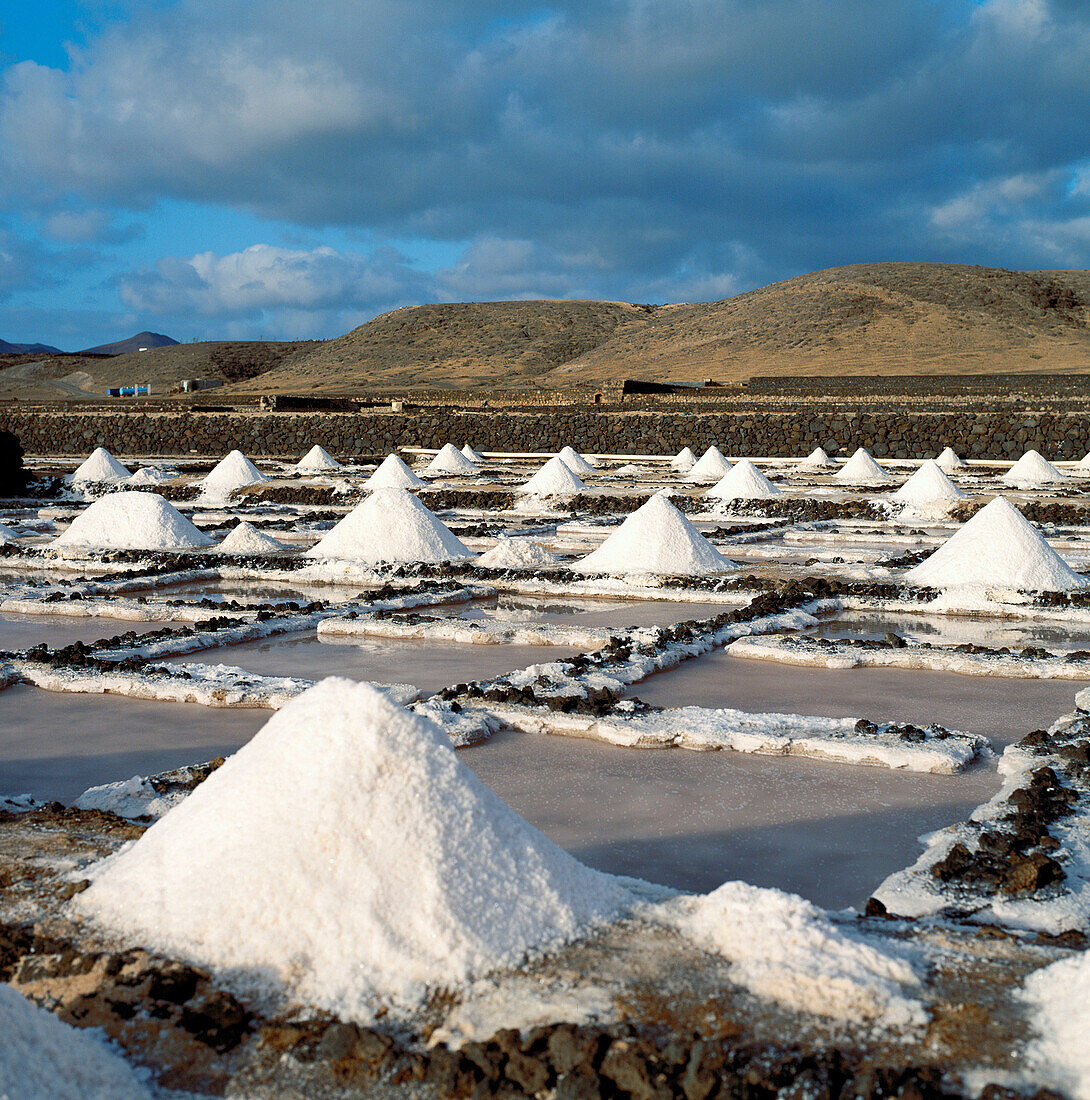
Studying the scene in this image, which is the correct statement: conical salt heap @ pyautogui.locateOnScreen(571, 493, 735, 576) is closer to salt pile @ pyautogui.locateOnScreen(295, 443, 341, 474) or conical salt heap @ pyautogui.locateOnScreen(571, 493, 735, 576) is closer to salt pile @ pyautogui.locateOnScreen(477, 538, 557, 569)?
salt pile @ pyautogui.locateOnScreen(477, 538, 557, 569)

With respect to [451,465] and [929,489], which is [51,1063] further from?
[451,465]

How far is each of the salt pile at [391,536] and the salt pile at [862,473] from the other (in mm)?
9027

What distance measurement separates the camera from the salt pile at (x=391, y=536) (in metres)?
9.14

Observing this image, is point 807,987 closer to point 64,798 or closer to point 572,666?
point 64,798

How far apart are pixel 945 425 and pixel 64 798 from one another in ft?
64.1

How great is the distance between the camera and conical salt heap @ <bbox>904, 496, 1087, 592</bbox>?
24.3 ft

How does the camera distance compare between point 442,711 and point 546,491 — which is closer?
point 442,711

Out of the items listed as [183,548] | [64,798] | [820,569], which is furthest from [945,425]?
[64,798]

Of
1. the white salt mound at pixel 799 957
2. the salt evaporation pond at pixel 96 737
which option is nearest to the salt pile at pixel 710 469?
the salt evaporation pond at pixel 96 737

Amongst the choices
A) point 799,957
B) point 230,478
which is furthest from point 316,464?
point 799,957

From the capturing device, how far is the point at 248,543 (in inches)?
399

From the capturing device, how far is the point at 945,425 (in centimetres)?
2083

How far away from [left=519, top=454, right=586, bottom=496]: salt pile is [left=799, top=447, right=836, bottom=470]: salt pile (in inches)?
241

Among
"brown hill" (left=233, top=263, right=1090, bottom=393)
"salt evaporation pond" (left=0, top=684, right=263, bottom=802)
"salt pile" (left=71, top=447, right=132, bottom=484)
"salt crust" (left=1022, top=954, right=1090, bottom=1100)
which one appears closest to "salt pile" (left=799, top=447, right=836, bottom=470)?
"salt pile" (left=71, top=447, right=132, bottom=484)
